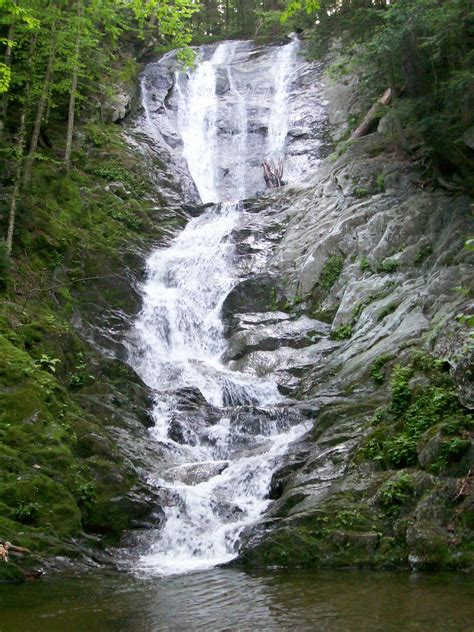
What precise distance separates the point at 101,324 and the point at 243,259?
5599 millimetres

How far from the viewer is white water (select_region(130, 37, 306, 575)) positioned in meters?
10.6

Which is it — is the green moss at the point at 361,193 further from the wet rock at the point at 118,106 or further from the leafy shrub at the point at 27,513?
the leafy shrub at the point at 27,513

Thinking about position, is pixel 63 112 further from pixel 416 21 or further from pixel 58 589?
pixel 58 589

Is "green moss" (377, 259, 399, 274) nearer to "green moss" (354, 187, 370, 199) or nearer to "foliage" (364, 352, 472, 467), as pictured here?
"green moss" (354, 187, 370, 199)

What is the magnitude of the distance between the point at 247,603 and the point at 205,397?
8571 millimetres

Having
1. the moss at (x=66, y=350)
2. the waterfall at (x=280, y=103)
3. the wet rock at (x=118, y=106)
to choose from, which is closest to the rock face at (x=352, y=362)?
the moss at (x=66, y=350)

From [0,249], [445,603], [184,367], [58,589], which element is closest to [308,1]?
[445,603]

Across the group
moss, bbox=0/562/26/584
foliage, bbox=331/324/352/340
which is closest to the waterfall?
foliage, bbox=331/324/352/340

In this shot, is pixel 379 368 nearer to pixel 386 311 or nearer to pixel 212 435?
pixel 386 311

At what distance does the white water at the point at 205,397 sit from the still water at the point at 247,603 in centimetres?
138

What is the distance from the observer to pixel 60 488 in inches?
399

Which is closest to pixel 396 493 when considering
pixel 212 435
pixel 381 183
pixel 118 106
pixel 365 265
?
pixel 212 435

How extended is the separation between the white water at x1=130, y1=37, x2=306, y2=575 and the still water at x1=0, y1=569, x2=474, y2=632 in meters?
1.38

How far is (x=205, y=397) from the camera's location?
15352 mm
